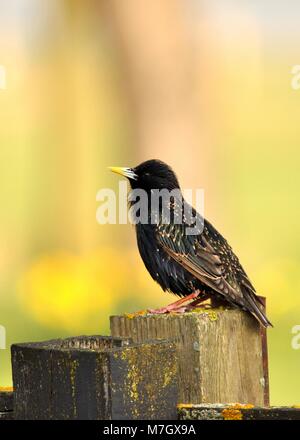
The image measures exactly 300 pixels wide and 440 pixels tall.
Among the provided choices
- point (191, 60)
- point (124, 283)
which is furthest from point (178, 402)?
point (191, 60)

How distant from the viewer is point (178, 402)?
297cm

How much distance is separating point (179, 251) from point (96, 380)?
2135mm

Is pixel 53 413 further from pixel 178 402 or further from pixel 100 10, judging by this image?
pixel 100 10

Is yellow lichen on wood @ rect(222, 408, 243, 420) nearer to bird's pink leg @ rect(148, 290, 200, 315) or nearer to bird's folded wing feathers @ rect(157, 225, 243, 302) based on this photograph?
bird's pink leg @ rect(148, 290, 200, 315)

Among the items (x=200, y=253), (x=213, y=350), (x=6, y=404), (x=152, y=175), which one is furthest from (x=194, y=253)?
(x=6, y=404)

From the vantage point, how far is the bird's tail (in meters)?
3.50

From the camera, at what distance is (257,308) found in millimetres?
3795

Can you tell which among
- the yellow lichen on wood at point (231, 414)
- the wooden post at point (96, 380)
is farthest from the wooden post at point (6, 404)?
the yellow lichen on wood at point (231, 414)

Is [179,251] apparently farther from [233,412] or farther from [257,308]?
[233,412]

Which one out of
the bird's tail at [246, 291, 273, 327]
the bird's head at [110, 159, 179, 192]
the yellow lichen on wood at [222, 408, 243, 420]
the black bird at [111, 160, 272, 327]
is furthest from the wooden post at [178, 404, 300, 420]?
the bird's head at [110, 159, 179, 192]

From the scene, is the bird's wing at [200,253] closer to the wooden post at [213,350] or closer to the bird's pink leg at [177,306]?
the bird's pink leg at [177,306]

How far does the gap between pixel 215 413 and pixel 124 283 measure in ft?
25.7
